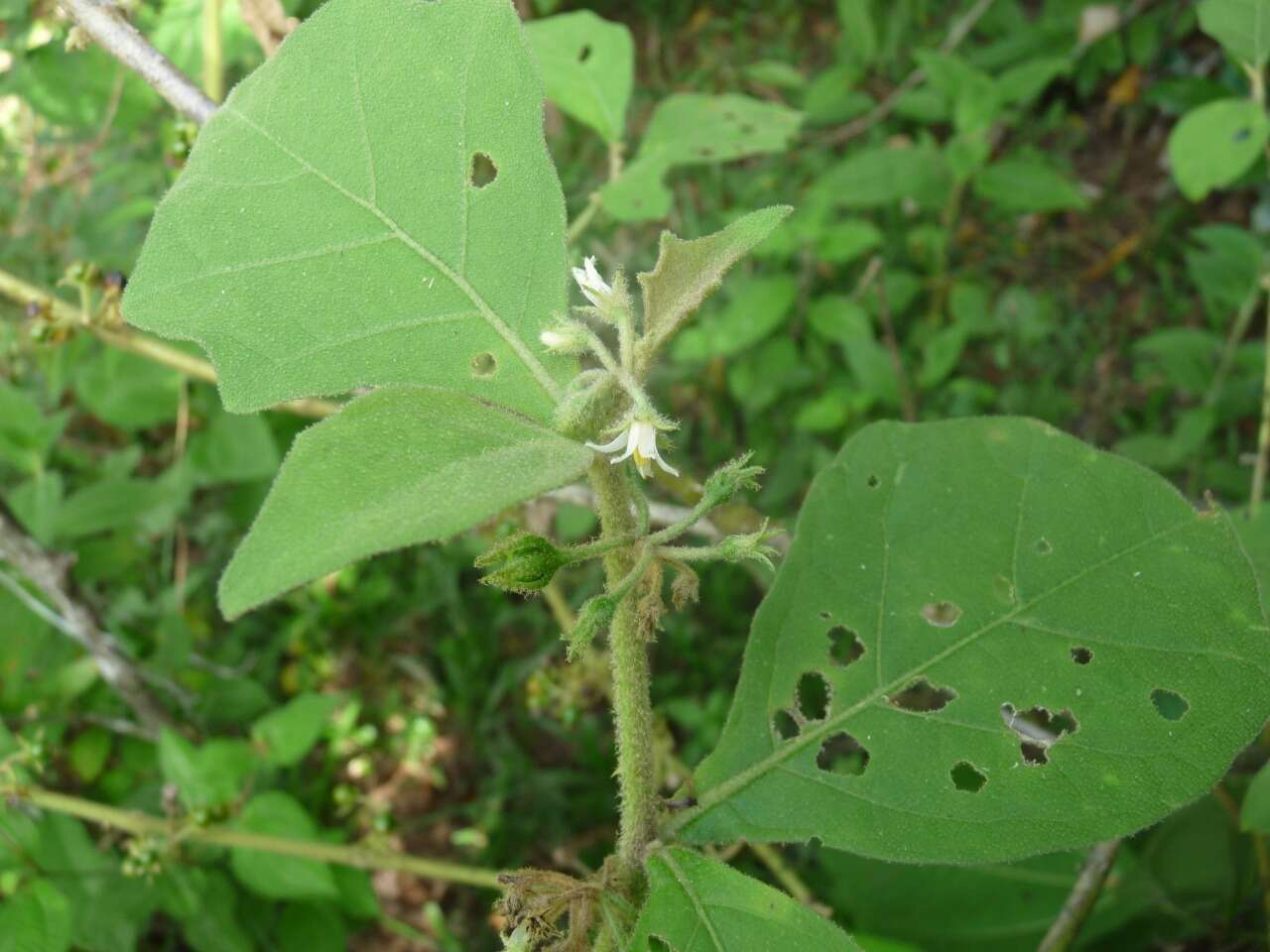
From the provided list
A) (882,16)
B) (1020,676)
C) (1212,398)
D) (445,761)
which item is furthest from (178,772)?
(882,16)

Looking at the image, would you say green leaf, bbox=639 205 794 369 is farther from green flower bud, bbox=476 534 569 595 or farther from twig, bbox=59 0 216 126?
twig, bbox=59 0 216 126

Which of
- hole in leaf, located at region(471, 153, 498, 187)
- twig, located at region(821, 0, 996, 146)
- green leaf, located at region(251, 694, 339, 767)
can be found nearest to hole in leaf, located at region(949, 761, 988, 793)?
green leaf, located at region(251, 694, 339, 767)

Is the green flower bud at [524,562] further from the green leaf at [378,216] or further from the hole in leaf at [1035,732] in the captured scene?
the hole in leaf at [1035,732]

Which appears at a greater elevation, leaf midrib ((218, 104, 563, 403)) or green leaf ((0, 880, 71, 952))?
leaf midrib ((218, 104, 563, 403))

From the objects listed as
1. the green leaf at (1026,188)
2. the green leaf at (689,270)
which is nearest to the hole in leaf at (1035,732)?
the green leaf at (689,270)

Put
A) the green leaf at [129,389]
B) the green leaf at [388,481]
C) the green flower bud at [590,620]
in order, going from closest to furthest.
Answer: the green leaf at [388,481] < the green flower bud at [590,620] < the green leaf at [129,389]

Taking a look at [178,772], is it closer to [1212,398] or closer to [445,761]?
[445,761]
